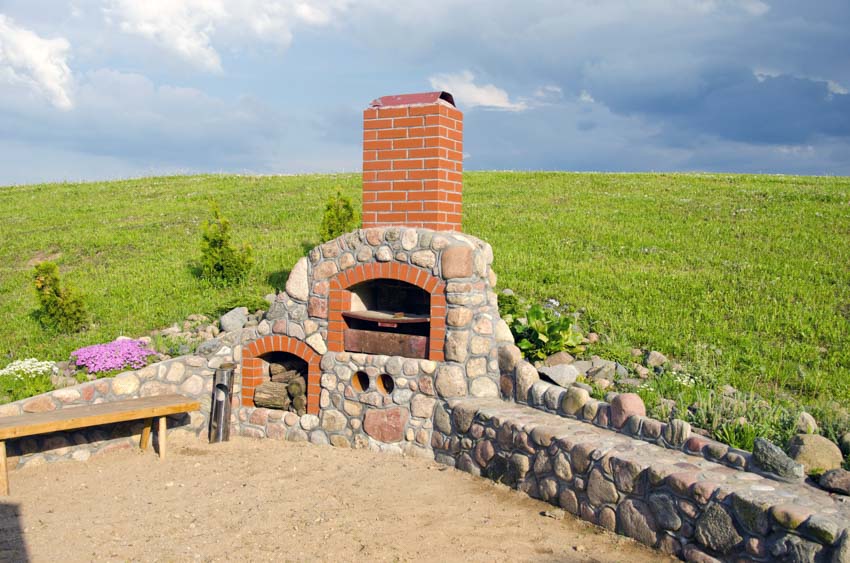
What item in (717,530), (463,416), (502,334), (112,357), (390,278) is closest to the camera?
(717,530)

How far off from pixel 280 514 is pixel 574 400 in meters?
2.64

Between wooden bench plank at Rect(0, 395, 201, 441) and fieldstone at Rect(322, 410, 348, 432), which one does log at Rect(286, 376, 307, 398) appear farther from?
wooden bench plank at Rect(0, 395, 201, 441)

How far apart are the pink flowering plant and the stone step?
155 inches

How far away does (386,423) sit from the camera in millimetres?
6777

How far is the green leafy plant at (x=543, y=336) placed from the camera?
7152mm

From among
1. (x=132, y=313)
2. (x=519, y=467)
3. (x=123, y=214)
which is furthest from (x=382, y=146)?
(x=123, y=214)

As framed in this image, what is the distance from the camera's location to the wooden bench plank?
5.98 metres

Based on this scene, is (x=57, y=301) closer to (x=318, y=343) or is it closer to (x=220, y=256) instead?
(x=220, y=256)

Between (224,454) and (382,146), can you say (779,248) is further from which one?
(224,454)

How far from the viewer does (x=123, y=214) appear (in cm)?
1795

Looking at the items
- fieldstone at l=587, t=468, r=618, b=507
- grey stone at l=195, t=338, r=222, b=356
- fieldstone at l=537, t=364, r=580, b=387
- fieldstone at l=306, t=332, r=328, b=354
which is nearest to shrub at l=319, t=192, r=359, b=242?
grey stone at l=195, t=338, r=222, b=356

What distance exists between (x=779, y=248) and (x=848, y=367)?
15.8 feet

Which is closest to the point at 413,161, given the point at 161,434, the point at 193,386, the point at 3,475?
the point at 193,386

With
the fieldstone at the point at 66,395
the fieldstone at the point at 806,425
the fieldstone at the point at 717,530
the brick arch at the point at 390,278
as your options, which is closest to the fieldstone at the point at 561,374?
the brick arch at the point at 390,278
